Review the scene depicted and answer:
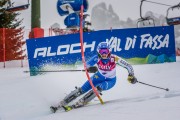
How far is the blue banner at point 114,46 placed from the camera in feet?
36.2

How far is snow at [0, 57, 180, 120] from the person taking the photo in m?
5.12

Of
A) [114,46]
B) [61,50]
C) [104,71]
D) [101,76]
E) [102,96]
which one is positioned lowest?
[102,96]

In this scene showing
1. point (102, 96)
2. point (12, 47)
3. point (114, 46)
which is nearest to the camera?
point (102, 96)

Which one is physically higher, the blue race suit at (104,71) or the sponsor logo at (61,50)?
the sponsor logo at (61,50)

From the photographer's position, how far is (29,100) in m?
8.18

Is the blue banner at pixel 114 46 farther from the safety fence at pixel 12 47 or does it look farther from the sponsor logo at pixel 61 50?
the safety fence at pixel 12 47

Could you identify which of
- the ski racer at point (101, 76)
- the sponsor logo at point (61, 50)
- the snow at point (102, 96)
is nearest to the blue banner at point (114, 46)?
the sponsor logo at point (61, 50)

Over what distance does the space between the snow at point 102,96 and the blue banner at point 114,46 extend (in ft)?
1.64

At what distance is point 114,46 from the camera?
12.1m

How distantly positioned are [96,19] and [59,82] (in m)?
127

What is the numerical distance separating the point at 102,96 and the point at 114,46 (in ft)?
12.3

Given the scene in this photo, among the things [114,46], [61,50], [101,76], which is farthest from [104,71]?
[114,46]

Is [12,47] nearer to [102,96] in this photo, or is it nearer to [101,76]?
[102,96]

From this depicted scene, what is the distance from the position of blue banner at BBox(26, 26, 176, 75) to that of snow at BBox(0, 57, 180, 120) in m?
0.50
